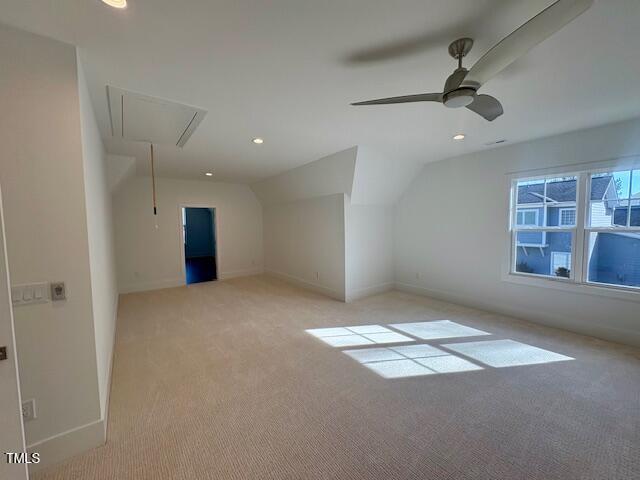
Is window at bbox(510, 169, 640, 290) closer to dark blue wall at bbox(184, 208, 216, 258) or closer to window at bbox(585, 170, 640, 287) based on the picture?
window at bbox(585, 170, 640, 287)

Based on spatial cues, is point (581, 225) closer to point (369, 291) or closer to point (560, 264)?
point (560, 264)

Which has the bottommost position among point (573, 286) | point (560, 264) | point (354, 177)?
point (573, 286)

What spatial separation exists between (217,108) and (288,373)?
8.40 ft

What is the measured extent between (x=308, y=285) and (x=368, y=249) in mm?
1501

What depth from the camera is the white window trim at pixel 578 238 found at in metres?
2.85

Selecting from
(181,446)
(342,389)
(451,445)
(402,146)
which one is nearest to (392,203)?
(402,146)

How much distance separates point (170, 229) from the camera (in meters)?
5.68

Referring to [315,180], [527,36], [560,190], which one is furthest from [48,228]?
[560,190]

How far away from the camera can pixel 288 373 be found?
2387mm

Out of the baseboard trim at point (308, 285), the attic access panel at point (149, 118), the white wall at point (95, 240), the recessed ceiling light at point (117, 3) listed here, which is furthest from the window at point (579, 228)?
the white wall at point (95, 240)

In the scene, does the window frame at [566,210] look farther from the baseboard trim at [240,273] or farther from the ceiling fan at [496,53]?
the baseboard trim at [240,273]

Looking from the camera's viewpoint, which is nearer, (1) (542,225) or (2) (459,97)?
(2) (459,97)

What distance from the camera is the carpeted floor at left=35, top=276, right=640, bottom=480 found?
1455mm

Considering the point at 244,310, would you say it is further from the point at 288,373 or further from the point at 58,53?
the point at 58,53
